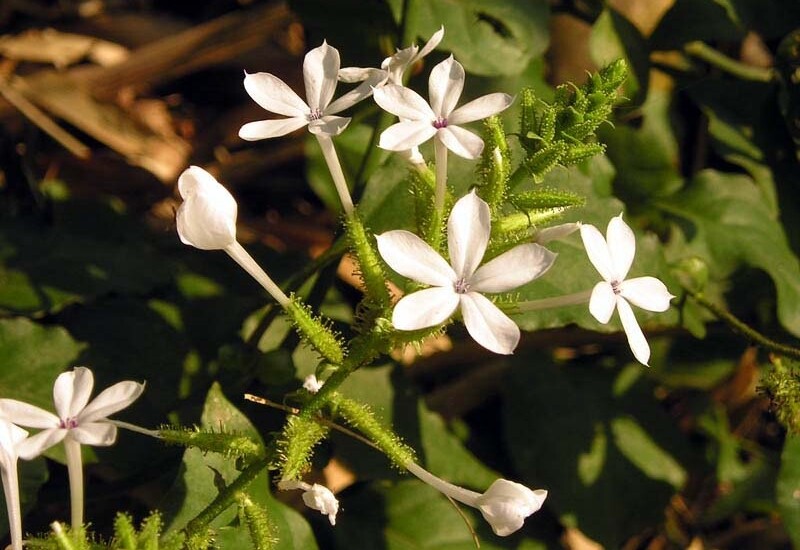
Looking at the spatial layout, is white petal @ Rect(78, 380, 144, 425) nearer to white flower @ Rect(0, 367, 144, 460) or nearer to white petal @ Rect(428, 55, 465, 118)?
white flower @ Rect(0, 367, 144, 460)

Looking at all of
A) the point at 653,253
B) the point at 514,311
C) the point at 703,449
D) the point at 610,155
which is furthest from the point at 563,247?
the point at 703,449

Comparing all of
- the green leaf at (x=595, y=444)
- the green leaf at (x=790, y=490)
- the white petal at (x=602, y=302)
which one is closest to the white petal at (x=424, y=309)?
the white petal at (x=602, y=302)

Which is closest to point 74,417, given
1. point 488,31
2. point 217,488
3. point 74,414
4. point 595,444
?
point 74,414

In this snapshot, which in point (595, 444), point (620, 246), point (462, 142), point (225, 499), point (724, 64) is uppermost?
point (462, 142)

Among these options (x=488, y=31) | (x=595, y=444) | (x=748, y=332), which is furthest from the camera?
(x=595, y=444)

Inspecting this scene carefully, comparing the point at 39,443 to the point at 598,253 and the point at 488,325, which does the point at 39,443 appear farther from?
the point at 598,253

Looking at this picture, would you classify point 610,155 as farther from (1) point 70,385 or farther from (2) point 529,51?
(1) point 70,385

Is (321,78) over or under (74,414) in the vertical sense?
over
